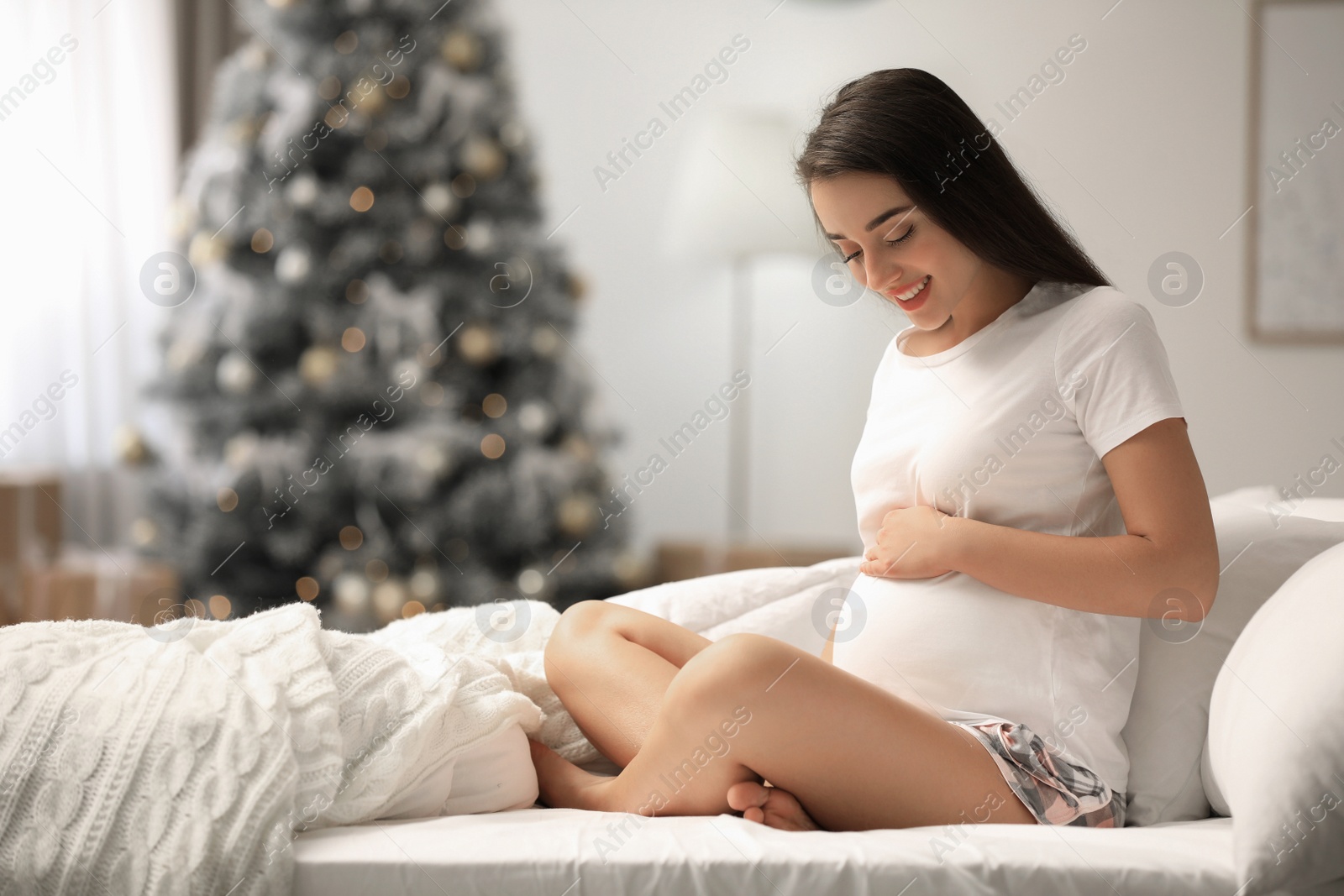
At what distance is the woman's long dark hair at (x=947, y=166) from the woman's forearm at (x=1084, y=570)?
1.05 ft

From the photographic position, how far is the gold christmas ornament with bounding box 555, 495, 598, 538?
8.85ft

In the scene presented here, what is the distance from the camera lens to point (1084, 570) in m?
0.98

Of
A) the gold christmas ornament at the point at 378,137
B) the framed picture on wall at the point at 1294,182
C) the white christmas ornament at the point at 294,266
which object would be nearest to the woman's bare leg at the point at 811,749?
the white christmas ornament at the point at 294,266

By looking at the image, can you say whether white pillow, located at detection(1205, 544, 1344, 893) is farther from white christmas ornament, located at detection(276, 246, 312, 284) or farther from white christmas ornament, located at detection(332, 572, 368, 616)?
white christmas ornament, located at detection(276, 246, 312, 284)

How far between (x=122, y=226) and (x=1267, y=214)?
12.0 ft

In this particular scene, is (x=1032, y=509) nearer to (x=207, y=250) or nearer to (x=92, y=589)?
(x=207, y=250)

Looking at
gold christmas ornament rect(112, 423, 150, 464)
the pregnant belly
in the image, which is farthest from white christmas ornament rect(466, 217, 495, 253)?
the pregnant belly

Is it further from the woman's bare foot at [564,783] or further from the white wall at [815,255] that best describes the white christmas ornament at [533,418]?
the woman's bare foot at [564,783]

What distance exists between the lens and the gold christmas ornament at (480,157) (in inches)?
106

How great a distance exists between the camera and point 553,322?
9.21 ft

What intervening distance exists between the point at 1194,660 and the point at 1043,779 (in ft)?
0.99

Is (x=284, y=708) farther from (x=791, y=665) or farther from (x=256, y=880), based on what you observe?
(x=791, y=665)

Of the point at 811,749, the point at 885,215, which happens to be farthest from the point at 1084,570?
the point at 885,215

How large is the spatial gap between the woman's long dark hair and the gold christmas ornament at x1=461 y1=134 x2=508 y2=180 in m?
1.74
